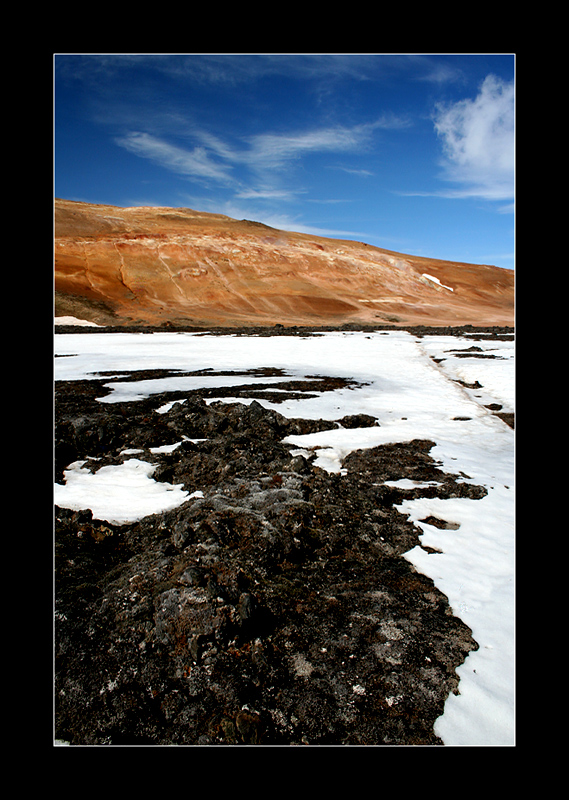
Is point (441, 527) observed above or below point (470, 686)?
above

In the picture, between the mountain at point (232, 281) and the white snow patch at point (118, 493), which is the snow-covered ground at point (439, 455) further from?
the mountain at point (232, 281)

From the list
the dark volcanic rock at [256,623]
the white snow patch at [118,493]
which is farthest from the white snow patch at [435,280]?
the white snow patch at [118,493]

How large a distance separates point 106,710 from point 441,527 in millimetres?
3367

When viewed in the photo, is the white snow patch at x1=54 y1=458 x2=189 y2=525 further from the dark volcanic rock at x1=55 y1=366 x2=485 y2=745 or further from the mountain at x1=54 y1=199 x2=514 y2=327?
the mountain at x1=54 y1=199 x2=514 y2=327

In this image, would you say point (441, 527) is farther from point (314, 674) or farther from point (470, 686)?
point (314, 674)

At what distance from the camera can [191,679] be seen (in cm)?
261

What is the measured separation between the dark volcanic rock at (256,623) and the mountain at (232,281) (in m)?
36.8

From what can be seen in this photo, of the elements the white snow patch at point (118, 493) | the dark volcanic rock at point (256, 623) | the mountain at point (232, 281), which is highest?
the mountain at point (232, 281)

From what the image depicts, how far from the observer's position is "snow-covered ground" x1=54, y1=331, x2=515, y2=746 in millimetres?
2695

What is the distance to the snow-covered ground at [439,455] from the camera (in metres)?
2.70

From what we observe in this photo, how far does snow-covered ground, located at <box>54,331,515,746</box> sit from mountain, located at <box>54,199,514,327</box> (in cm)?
2507
